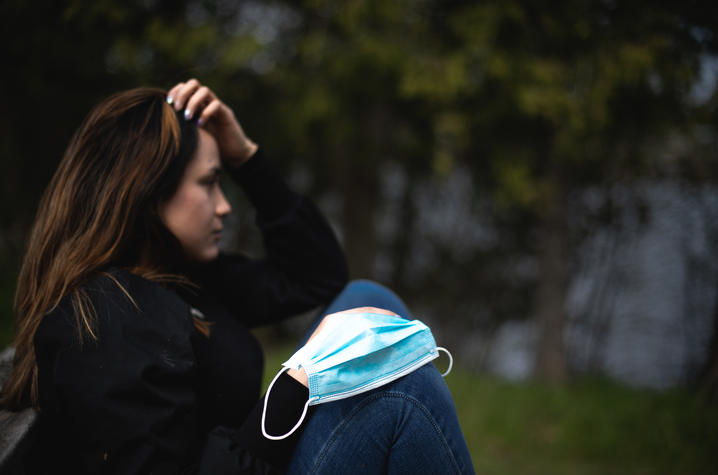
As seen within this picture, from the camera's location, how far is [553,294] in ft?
16.4

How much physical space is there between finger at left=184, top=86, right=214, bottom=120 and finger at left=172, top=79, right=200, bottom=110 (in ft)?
0.04

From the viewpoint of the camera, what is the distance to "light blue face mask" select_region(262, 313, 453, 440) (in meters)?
1.32

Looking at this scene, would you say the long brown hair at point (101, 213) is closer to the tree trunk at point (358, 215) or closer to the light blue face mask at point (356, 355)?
the light blue face mask at point (356, 355)

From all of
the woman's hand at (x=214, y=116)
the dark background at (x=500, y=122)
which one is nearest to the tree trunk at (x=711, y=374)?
the dark background at (x=500, y=122)

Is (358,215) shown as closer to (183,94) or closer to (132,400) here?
(183,94)

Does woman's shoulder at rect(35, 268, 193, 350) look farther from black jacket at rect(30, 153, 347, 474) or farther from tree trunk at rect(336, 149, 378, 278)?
tree trunk at rect(336, 149, 378, 278)

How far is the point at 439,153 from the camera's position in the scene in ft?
14.7

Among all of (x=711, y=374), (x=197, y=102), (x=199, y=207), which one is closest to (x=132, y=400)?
(x=199, y=207)

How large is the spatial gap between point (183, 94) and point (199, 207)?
38 cm

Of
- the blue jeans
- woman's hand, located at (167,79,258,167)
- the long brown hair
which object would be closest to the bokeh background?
woman's hand, located at (167,79,258,167)

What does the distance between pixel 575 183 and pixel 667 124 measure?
114 centimetres

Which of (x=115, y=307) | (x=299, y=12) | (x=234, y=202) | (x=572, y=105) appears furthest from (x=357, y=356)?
(x=234, y=202)

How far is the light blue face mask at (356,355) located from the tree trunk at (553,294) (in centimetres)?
384

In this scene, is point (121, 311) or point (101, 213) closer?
point (121, 311)
